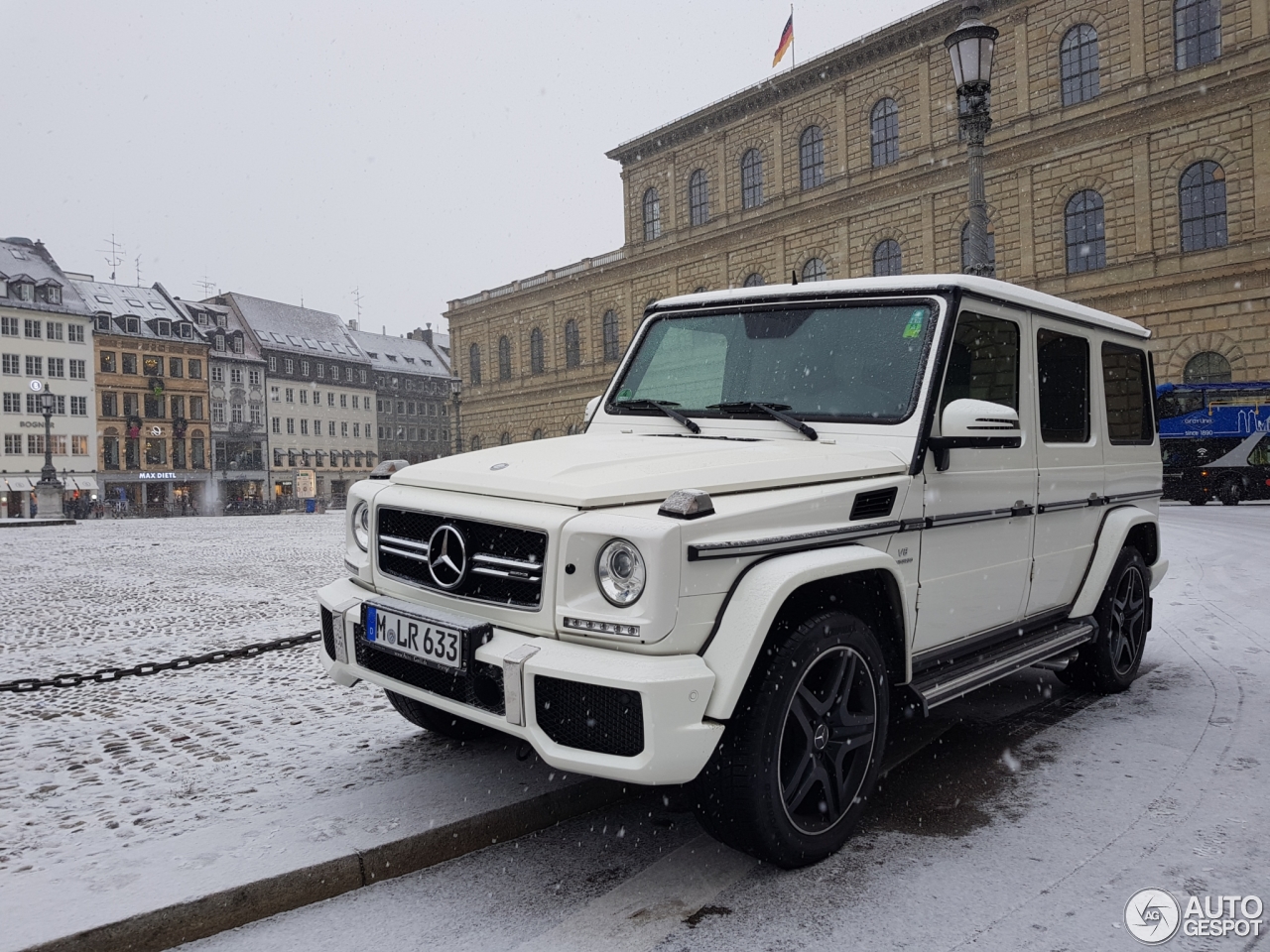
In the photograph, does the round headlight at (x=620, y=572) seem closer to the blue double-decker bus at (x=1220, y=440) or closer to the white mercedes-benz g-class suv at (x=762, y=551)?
the white mercedes-benz g-class suv at (x=762, y=551)

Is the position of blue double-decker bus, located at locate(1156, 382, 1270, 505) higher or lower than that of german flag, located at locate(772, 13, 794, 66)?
lower

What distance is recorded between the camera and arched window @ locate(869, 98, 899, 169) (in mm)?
39219

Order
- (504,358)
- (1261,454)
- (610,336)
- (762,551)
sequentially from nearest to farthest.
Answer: (762,551), (1261,454), (610,336), (504,358)

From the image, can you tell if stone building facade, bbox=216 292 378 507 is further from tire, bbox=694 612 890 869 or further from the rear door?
tire, bbox=694 612 890 869

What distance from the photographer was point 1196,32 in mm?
30469

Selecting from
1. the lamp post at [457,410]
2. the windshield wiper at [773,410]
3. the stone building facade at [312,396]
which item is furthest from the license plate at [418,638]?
the stone building facade at [312,396]

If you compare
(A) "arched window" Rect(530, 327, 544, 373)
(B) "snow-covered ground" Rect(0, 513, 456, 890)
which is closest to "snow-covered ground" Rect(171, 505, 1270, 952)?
(B) "snow-covered ground" Rect(0, 513, 456, 890)

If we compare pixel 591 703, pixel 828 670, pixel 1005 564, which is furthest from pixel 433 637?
pixel 1005 564

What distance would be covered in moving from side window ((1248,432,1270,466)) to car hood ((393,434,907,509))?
30.4 meters

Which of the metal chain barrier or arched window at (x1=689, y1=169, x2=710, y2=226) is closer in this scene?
→ the metal chain barrier

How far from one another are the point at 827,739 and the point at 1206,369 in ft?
108

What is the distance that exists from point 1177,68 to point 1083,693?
106 ft

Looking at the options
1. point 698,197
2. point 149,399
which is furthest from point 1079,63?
→ point 149,399

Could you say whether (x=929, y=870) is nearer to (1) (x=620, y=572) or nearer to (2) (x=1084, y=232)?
(1) (x=620, y=572)
